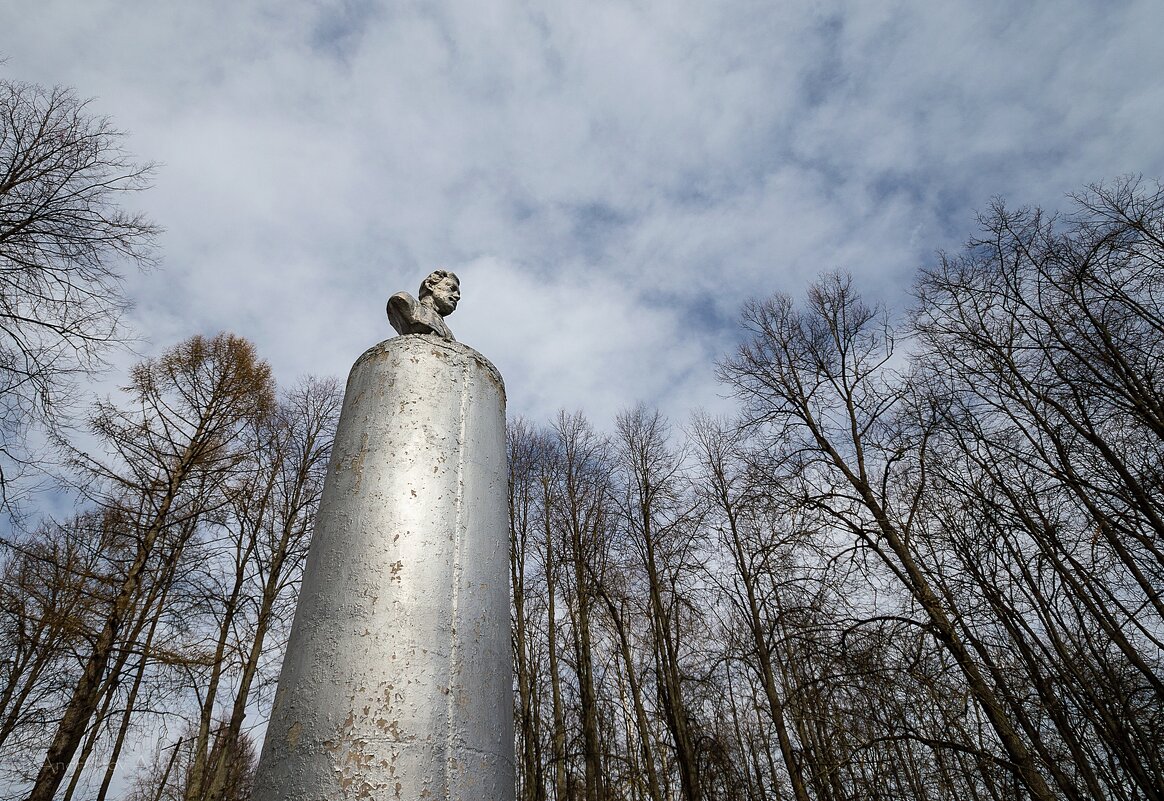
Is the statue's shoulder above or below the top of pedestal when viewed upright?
above

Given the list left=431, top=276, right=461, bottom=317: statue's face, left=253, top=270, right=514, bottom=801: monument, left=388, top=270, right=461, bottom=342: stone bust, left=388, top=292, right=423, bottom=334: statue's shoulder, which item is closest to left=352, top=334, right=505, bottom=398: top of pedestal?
left=253, top=270, right=514, bottom=801: monument

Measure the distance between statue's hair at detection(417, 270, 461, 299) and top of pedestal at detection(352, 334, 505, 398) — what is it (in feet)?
3.32

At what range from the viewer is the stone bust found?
407 centimetres

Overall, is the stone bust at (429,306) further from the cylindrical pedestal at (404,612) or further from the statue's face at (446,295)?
the cylindrical pedestal at (404,612)

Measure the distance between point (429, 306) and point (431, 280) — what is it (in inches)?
12.7

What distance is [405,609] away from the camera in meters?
2.44

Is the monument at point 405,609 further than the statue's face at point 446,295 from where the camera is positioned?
No

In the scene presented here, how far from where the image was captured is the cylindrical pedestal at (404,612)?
2125 mm

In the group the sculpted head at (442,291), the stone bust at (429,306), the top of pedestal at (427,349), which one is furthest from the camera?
the sculpted head at (442,291)

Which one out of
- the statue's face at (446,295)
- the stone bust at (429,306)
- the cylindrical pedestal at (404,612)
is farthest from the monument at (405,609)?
the statue's face at (446,295)

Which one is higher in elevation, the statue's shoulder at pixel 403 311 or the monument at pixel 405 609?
the statue's shoulder at pixel 403 311

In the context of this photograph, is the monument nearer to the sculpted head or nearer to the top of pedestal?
the top of pedestal

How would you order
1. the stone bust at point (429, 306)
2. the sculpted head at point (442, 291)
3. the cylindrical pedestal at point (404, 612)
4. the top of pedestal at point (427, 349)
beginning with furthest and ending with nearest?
the sculpted head at point (442, 291), the stone bust at point (429, 306), the top of pedestal at point (427, 349), the cylindrical pedestal at point (404, 612)

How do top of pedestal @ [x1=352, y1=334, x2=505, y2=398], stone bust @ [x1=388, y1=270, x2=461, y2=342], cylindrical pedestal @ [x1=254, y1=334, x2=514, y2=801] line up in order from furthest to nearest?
stone bust @ [x1=388, y1=270, x2=461, y2=342]
top of pedestal @ [x1=352, y1=334, x2=505, y2=398]
cylindrical pedestal @ [x1=254, y1=334, x2=514, y2=801]
